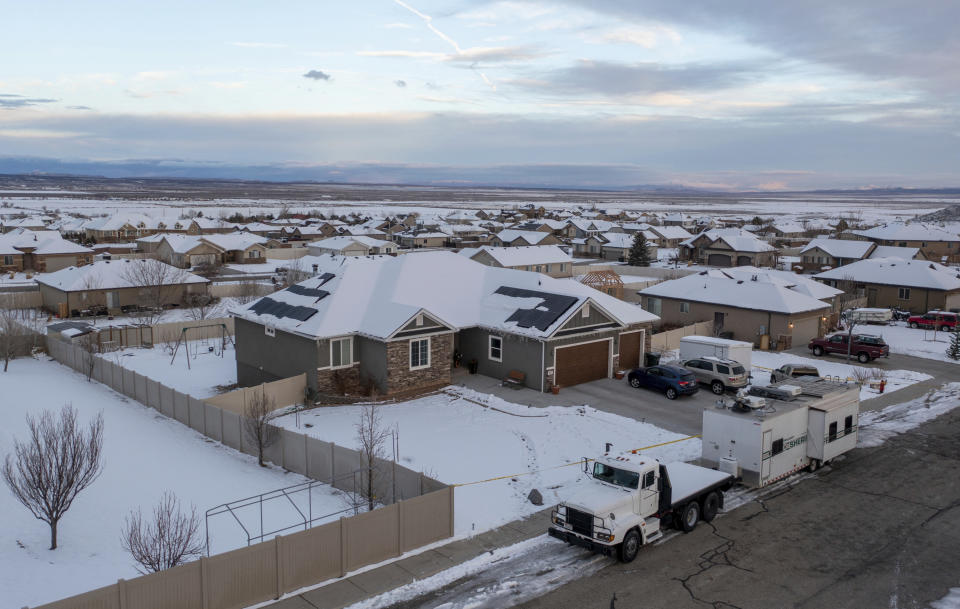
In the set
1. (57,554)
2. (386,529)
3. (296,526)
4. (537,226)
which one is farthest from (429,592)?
(537,226)

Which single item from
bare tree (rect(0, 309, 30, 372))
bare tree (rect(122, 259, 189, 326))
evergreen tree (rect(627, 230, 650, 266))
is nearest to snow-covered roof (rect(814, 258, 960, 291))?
evergreen tree (rect(627, 230, 650, 266))

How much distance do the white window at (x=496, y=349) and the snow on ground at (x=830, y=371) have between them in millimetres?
12156

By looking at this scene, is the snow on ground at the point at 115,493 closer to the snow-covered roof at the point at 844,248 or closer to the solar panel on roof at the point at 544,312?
the solar panel on roof at the point at 544,312

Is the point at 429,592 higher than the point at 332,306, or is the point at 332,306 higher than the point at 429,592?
the point at 332,306

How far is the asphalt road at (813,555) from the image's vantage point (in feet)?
48.9

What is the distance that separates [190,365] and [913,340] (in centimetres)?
4523

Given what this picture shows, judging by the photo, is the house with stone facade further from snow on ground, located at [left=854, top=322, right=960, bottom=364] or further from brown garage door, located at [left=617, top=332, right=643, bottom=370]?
snow on ground, located at [left=854, top=322, right=960, bottom=364]

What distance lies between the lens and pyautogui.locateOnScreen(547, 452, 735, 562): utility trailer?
52.1 ft

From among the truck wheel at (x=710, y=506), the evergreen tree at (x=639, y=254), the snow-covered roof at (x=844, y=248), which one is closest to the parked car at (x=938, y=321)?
the snow-covered roof at (x=844, y=248)

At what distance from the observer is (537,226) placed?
124 meters

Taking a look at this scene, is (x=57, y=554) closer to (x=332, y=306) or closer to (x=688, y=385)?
(x=332, y=306)

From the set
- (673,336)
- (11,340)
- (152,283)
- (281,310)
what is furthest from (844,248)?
(11,340)

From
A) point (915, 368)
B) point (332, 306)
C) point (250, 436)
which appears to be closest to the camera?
point (250, 436)

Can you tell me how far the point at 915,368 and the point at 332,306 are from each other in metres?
31.4
